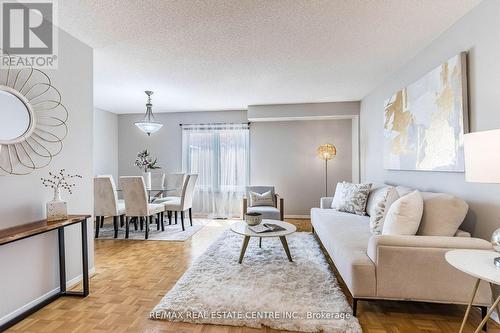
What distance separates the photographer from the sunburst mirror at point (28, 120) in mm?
1822

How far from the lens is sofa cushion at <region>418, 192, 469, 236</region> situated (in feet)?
6.41

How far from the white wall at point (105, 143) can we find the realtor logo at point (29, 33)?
340 cm

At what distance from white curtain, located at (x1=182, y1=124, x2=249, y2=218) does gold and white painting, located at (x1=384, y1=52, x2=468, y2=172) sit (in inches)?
120

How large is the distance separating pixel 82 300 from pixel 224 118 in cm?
425

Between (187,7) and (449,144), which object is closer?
(187,7)

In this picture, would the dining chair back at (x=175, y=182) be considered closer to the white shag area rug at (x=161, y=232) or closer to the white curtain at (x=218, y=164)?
the white curtain at (x=218, y=164)

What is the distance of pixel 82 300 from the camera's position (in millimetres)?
2189

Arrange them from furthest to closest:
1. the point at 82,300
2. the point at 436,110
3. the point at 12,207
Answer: the point at 436,110
the point at 82,300
the point at 12,207

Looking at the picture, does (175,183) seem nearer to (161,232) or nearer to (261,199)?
(161,232)

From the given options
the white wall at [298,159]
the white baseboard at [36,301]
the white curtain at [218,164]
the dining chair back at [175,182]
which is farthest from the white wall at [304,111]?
the white baseboard at [36,301]

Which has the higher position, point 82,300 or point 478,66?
point 478,66

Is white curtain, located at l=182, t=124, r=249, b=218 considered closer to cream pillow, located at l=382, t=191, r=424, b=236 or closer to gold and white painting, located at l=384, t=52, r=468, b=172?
gold and white painting, located at l=384, t=52, r=468, b=172

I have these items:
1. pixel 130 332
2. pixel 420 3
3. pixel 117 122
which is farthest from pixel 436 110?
pixel 117 122

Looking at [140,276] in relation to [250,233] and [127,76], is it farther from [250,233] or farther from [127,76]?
[127,76]
